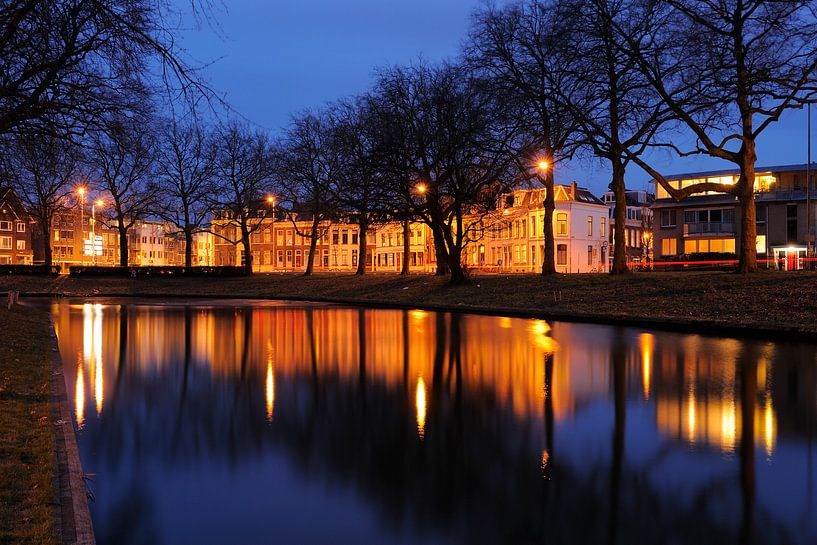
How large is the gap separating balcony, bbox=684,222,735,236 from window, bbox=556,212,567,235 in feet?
40.2

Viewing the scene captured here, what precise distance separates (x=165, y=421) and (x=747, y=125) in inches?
1086

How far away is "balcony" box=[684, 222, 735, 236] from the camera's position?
69500 mm

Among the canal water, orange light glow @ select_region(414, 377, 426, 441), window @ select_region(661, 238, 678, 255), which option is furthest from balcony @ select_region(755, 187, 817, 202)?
orange light glow @ select_region(414, 377, 426, 441)

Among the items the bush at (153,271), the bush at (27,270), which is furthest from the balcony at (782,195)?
the bush at (27,270)

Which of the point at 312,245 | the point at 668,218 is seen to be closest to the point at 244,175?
the point at 312,245

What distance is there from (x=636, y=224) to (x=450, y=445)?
10357 cm

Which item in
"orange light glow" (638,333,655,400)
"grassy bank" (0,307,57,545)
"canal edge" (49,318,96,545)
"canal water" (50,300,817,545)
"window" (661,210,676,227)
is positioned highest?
"window" (661,210,676,227)

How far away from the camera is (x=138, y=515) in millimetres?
5805

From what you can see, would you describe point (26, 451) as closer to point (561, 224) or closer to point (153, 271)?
point (153, 271)

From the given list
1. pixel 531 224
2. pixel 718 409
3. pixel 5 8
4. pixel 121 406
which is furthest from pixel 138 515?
pixel 531 224

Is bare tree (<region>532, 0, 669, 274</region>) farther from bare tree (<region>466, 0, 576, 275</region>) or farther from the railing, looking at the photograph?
the railing

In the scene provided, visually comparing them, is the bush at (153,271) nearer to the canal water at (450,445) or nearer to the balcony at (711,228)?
the balcony at (711,228)

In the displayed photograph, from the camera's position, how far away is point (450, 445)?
7859mm

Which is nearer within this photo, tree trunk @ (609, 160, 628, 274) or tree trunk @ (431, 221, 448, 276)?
tree trunk @ (609, 160, 628, 274)
